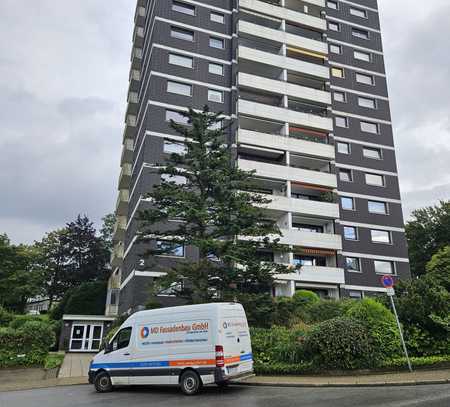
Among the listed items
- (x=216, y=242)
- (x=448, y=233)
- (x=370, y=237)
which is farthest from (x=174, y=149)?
(x=448, y=233)

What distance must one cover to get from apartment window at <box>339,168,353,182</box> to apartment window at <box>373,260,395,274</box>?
7.49 metres

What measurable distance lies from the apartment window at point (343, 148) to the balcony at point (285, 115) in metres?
2.20

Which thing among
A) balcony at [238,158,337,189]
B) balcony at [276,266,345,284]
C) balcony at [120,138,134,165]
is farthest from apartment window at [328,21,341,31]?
balcony at [276,266,345,284]

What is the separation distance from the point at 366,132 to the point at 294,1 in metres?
14.9

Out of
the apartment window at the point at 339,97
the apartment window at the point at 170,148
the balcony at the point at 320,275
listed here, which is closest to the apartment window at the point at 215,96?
the apartment window at the point at 170,148

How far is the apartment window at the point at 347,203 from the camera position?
36.1 m

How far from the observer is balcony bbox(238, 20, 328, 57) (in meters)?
37.0

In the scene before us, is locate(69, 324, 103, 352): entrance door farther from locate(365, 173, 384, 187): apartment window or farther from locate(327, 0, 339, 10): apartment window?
locate(327, 0, 339, 10): apartment window

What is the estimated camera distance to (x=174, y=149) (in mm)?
31547

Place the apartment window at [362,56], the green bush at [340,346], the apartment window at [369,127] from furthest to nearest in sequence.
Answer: the apartment window at [362,56] → the apartment window at [369,127] → the green bush at [340,346]

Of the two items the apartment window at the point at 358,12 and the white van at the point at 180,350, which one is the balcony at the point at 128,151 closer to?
the apartment window at the point at 358,12

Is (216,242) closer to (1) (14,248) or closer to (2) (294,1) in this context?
(2) (294,1)

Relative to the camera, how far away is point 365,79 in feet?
139

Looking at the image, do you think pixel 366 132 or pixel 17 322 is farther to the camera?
pixel 366 132
